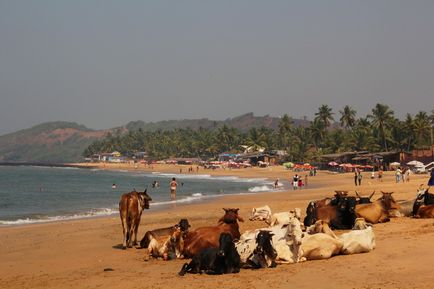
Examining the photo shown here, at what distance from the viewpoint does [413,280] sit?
9961mm

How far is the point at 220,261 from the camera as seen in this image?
466 inches

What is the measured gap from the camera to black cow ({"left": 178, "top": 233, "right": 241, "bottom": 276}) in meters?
11.8

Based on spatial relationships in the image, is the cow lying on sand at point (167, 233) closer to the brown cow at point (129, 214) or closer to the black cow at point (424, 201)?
the brown cow at point (129, 214)

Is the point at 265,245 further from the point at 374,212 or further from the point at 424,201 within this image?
the point at 424,201

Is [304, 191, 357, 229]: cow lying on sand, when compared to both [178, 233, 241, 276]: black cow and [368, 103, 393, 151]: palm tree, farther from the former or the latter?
[368, 103, 393, 151]: palm tree

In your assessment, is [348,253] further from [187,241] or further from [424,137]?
[424,137]

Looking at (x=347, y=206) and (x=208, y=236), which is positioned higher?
(x=347, y=206)

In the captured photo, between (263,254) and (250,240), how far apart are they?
23.5 inches

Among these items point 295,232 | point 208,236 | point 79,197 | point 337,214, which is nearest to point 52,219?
point 337,214

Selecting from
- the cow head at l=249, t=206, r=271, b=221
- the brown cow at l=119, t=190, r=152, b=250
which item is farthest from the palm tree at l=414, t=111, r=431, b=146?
the brown cow at l=119, t=190, r=152, b=250

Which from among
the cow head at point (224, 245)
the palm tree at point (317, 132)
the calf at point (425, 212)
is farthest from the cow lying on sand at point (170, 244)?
the palm tree at point (317, 132)

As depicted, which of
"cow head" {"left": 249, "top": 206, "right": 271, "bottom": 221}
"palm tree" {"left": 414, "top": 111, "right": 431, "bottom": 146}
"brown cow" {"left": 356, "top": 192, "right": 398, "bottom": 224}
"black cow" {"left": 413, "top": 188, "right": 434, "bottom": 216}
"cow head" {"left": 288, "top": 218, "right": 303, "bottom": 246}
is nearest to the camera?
"cow head" {"left": 288, "top": 218, "right": 303, "bottom": 246}

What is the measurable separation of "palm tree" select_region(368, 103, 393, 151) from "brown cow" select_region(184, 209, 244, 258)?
4217 inches

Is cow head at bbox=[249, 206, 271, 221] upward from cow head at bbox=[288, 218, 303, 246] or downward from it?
downward
